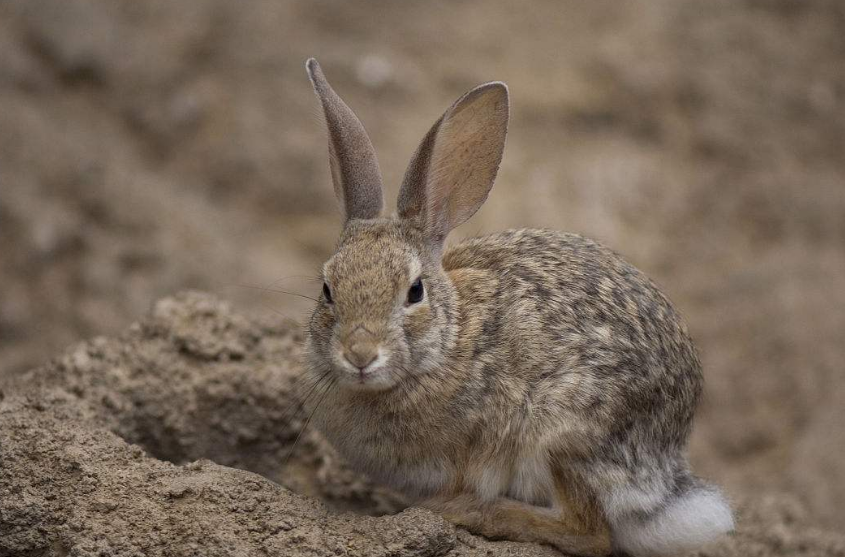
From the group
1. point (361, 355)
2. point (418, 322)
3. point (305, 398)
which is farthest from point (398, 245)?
point (305, 398)

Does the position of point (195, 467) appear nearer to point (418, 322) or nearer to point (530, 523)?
Result: point (418, 322)

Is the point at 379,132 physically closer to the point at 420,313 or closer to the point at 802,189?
the point at 802,189

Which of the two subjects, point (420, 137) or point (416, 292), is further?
point (420, 137)

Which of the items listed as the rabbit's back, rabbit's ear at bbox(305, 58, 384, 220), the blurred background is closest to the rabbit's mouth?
the rabbit's back

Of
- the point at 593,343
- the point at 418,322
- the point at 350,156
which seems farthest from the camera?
the point at 350,156

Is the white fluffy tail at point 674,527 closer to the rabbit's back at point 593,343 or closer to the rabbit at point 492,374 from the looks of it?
the rabbit at point 492,374

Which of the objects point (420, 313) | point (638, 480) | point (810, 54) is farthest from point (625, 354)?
point (810, 54)
